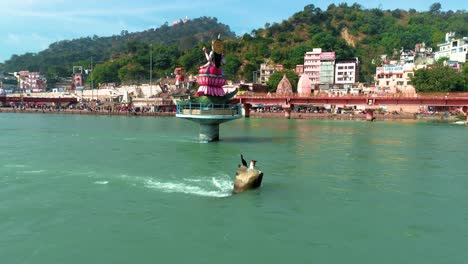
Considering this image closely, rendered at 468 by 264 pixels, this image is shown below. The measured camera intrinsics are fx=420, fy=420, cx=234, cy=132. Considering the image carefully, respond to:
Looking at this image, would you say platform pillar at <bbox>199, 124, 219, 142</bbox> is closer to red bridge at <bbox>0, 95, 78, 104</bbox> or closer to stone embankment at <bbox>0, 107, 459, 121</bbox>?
stone embankment at <bbox>0, 107, 459, 121</bbox>

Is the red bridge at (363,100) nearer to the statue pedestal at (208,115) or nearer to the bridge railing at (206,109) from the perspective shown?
the statue pedestal at (208,115)

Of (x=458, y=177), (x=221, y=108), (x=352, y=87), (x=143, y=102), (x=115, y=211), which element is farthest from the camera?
(x=143, y=102)

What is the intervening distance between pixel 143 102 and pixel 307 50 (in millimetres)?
60543

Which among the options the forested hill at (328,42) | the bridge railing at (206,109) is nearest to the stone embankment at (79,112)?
the forested hill at (328,42)

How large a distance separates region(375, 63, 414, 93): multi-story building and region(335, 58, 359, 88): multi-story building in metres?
9.56

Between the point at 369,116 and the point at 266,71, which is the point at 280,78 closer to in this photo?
the point at 266,71

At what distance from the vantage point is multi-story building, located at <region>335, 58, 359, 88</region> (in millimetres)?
133000

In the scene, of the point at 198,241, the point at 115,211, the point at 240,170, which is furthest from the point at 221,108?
the point at 198,241

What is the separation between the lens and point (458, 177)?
2877 cm

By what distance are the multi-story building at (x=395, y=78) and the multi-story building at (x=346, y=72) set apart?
9.56 meters

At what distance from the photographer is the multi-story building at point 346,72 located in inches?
5236

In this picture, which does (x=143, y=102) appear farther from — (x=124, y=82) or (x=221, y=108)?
(x=221, y=108)

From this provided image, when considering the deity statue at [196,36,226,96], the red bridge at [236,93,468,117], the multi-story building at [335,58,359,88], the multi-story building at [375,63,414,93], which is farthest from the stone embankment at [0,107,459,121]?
the deity statue at [196,36,226,96]

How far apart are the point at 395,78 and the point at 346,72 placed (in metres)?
18.5
